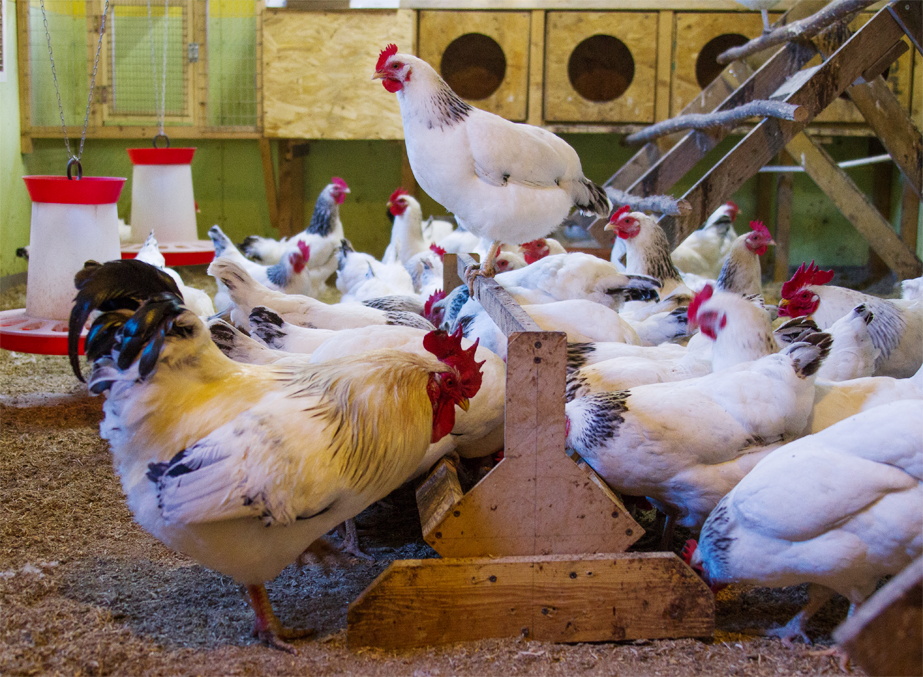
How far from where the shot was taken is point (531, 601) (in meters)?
2.20

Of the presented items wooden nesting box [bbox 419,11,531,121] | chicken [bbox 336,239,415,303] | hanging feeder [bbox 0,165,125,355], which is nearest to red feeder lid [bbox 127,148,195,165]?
hanging feeder [bbox 0,165,125,355]

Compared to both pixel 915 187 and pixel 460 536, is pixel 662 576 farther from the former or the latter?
pixel 915 187

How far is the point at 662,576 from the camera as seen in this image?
2.23 m

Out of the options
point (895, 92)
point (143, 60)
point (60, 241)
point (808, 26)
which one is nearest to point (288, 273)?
point (60, 241)

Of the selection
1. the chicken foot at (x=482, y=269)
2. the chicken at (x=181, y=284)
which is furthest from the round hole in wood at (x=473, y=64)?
the chicken foot at (x=482, y=269)

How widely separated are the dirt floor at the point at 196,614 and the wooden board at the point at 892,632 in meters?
1.18

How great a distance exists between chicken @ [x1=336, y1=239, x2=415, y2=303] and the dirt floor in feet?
7.69

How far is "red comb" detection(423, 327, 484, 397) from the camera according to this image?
2.38 m

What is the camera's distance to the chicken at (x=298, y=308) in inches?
156

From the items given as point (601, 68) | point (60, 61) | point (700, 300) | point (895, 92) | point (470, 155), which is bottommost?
point (700, 300)

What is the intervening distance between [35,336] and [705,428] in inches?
122

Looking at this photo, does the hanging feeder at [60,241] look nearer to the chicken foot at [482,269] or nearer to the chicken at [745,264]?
the chicken foot at [482,269]

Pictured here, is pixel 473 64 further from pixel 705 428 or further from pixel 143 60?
pixel 705 428

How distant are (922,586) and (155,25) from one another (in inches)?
311
